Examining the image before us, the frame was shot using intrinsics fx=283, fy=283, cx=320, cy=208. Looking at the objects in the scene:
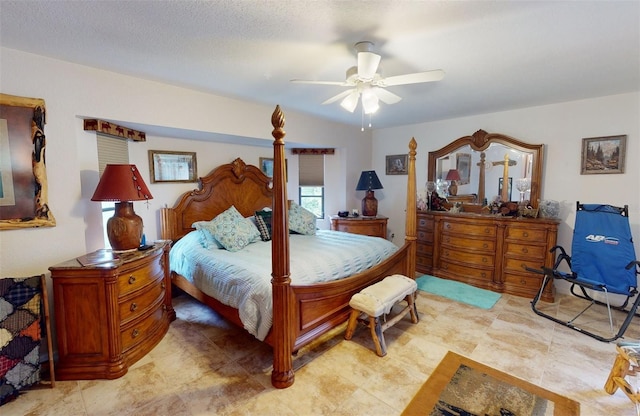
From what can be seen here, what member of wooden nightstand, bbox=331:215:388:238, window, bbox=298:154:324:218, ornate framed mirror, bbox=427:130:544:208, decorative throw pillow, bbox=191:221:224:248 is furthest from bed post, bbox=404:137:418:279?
decorative throw pillow, bbox=191:221:224:248

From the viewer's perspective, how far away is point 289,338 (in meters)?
2.04

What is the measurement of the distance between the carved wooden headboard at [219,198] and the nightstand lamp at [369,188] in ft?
5.23

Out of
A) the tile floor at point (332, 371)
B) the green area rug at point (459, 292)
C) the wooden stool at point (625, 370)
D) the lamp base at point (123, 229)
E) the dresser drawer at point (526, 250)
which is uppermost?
the lamp base at point (123, 229)

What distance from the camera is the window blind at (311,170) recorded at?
4.97 m

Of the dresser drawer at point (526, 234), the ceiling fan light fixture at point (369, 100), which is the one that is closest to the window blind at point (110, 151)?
the ceiling fan light fixture at point (369, 100)

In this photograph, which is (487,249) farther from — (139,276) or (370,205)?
(139,276)

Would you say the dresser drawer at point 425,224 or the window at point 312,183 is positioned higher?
the window at point 312,183

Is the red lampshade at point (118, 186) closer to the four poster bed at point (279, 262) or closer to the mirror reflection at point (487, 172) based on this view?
the four poster bed at point (279, 262)

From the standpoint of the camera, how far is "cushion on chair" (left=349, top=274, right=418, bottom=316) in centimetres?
236

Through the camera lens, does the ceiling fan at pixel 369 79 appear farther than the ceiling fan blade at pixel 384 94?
No

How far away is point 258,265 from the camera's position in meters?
2.53

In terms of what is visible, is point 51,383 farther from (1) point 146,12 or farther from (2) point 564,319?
(2) point 564,319

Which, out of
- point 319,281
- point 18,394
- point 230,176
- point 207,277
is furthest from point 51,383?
point 230,176

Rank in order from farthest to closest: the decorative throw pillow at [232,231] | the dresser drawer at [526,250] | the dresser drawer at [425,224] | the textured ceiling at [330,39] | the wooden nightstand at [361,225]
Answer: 1. the wooden nightstand at [361,225]
2. the dresser drawer at [425,224]
3. the dresser drawer at [526,250]
4. the decorative throw pillow at [232,231]
5. the textured ceiling at [330,39]
